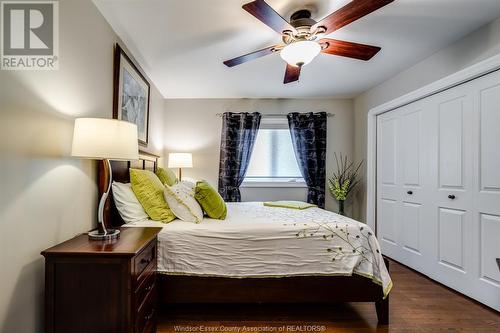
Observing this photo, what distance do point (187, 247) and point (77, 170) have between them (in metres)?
0.90

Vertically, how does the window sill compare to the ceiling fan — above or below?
below

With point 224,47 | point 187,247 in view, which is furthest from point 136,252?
point 224,47

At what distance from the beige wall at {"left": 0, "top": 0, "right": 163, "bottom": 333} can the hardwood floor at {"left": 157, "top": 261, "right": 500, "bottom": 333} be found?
938 mm

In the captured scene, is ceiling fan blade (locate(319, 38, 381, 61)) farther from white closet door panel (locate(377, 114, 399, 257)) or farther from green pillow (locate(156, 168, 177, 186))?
green pillow (locate(156, 168, 177, 186))

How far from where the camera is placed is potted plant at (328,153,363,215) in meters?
3.81

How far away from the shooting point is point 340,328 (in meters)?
1.77

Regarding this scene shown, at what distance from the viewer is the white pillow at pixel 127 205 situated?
1.93 meters

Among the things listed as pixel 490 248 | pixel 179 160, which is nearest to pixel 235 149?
pixel 179 160

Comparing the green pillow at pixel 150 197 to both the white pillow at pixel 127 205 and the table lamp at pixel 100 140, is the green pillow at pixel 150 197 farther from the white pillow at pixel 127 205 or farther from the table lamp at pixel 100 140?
the table lamp at pixel 100 140

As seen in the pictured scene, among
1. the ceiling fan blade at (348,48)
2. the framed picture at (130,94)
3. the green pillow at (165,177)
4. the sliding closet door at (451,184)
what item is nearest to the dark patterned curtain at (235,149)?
the green pillow at (165,177)

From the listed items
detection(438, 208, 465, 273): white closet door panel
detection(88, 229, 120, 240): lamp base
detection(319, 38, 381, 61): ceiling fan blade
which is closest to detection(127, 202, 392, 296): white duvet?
detection(88, 229, 120, 240): lamp base

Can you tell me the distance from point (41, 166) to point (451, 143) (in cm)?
330

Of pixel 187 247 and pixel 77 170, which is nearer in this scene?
pixel 77 170

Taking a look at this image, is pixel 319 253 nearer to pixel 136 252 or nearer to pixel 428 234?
pixel 136 252
